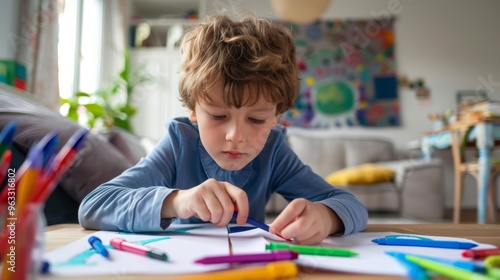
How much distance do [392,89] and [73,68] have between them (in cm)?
300

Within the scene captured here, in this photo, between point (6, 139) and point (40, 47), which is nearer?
point (6, 139)

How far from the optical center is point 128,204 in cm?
56

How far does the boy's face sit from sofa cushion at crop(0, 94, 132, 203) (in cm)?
36

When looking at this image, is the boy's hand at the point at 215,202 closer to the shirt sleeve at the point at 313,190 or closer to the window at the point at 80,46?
the shirt sleeve at the point at 313,190

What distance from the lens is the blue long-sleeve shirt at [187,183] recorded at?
0.55 m

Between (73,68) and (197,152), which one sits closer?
(197,152)

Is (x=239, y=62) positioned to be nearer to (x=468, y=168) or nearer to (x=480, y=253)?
(x=480, y=253)

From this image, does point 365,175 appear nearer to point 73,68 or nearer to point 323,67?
point 323,67

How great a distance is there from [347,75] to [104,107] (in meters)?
2.37

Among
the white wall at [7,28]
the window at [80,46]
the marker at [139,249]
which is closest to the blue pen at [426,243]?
the marker at [139,249]

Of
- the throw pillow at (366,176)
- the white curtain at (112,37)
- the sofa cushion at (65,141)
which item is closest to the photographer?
the sofa cushion at (65,141)

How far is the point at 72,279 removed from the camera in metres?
0.30

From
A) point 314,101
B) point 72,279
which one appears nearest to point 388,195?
point 314,101

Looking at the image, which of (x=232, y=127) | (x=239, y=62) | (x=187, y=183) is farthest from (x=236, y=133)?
(x=187, y=183)
